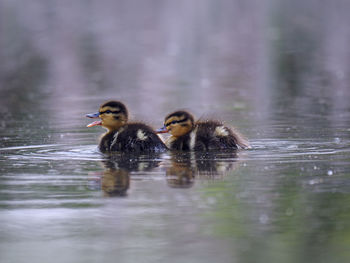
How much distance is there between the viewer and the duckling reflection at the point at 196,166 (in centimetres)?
578

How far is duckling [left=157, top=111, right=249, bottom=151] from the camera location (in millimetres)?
7305

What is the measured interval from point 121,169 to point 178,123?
4.53ft

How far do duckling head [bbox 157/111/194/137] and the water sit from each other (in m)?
0.53

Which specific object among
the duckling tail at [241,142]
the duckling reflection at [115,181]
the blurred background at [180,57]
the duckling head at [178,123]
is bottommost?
the duckling reflection at [115,181]

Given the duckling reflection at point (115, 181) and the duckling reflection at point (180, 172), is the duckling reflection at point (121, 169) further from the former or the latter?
the duckling reflection at point (180, 172)

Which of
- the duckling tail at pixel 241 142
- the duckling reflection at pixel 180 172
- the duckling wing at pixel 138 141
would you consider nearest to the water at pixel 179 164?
the duckling reflection at pixel 180 172

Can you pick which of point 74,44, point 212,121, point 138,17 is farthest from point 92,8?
point 212,121

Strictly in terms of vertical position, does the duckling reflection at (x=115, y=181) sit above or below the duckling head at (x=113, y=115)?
below

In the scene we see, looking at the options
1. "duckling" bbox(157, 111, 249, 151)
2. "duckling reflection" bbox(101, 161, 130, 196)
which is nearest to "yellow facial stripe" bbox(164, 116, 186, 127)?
"duckling" bbox(157, 111, 249, 151)

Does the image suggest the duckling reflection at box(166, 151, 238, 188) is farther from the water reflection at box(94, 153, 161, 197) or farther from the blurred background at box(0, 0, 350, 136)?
the blurred background at box(0, 0, 350, 136)

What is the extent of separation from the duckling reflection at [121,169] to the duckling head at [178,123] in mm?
561

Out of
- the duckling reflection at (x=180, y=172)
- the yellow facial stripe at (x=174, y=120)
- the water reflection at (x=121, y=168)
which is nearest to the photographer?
the water reflection at (x=121, y=168)

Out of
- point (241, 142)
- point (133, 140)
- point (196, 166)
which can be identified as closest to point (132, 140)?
point (133, 140)

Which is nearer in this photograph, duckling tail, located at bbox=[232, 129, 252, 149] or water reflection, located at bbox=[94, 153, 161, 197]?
water reflection, located at bbox=[94, 153, 161, 197]
